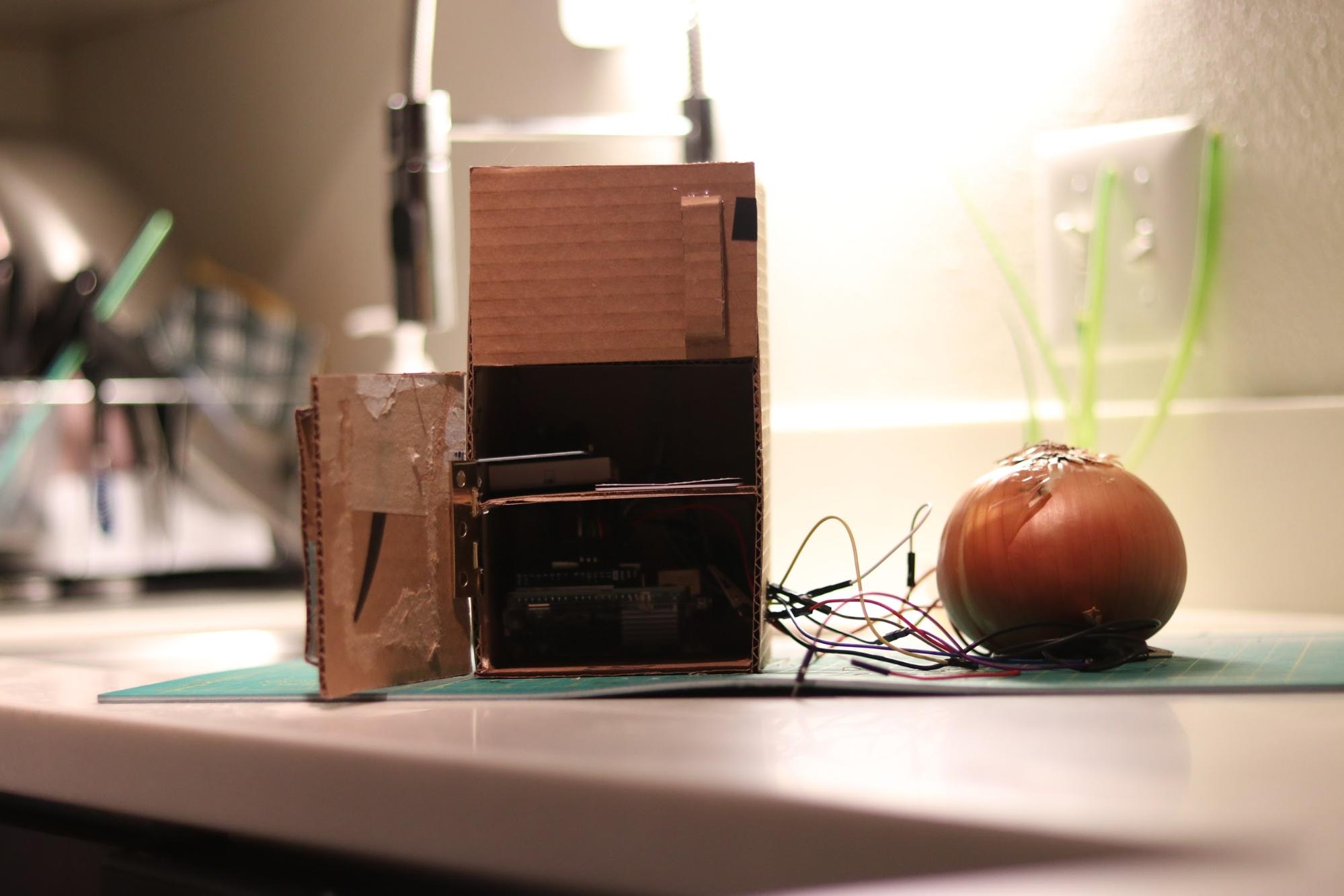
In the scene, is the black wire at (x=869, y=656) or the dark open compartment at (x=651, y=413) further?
the dark open compartment at (x=651, y=413)

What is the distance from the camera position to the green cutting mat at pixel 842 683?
19.9 inches

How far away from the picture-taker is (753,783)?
34 centimetres

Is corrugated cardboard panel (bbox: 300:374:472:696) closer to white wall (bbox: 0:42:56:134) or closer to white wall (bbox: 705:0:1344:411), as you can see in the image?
white wall (bbox: 705:0:1344:411)

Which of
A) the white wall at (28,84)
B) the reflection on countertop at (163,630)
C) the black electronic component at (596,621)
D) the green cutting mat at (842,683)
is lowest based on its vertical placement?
the reflection on countertop at (163,630)

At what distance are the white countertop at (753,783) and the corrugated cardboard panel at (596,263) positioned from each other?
0.18 meters

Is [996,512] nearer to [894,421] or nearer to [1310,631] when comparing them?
[1310,631]

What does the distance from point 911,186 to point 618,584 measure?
1.75 ft

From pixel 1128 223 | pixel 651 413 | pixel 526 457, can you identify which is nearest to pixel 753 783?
pixel 526 457

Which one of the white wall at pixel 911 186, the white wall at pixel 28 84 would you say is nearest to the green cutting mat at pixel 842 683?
the white wall at pixel 911 186

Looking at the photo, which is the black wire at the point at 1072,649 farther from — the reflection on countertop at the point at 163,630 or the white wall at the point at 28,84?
the white wall at the point at 28,84

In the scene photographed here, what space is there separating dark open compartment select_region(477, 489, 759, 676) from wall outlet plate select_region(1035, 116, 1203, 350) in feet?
1.28

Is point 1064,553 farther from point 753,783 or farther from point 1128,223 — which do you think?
point 1128,223

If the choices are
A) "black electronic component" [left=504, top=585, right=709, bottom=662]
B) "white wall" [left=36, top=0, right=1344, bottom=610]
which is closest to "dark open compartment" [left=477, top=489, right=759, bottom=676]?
"black electronic component" [left=504, top=585, right=709, bottom=662]

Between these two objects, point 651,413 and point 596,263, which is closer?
point 596,263
